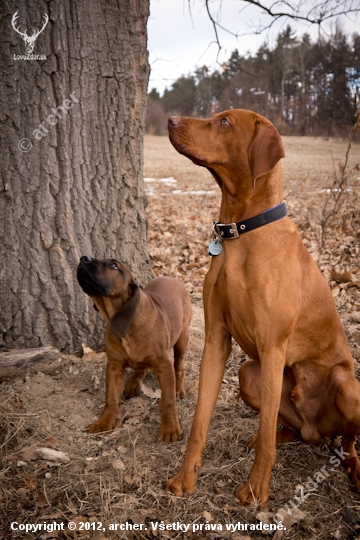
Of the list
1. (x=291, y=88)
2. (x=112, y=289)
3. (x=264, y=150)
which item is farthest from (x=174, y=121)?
(x=291, y=88)

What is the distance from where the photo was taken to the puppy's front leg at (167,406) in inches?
143

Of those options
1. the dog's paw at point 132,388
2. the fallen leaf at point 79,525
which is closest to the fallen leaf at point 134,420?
the dog's paw at point 132,388

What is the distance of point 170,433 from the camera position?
3637 millimetres

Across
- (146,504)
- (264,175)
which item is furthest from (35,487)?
(264,175)

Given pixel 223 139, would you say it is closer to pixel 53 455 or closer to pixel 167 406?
pixel 167 406

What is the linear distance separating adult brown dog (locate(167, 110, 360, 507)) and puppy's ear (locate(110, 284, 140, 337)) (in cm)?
80

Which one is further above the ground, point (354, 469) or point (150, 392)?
point (354, 469)

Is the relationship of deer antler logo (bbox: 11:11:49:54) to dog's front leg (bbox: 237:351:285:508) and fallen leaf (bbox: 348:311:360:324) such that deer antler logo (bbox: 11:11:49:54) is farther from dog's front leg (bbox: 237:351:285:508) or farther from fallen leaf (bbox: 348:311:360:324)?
fallen leaf (bbox: 348:311:360:324)

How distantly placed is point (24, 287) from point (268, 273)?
2401 mm

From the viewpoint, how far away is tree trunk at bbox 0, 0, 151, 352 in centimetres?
400

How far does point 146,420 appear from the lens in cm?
390

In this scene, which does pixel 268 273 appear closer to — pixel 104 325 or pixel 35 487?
pixel 35 487

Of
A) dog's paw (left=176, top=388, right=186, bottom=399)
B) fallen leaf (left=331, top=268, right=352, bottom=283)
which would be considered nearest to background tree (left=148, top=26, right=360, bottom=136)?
fallen leaf (left=331, top=268, right=352, bottom=283)

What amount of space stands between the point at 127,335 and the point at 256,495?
5.08ft
